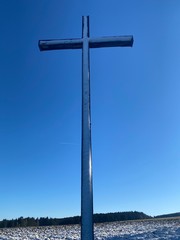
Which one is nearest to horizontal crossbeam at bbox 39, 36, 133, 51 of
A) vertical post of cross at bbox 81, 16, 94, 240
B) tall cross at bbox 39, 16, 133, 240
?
tall cross at bbox 39, 16, 133, 240

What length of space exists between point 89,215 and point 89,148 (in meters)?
0.97

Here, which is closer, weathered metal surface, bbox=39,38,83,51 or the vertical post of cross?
the vertical post of cross

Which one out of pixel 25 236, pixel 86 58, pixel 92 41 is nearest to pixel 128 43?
pixel 92 41

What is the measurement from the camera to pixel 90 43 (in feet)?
20.5

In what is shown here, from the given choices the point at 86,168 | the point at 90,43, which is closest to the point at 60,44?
the point at 90,43

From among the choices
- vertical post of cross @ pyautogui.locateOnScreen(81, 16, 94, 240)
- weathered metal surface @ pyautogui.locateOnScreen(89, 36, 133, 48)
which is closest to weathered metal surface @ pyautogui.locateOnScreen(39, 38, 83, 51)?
weathered metal surface @ pyautogui.locateOnScreen(89, 36, 133, 48)

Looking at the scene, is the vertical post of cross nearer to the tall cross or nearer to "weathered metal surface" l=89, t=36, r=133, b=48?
the tall cross

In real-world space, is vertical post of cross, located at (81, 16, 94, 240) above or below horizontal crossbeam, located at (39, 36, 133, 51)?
below

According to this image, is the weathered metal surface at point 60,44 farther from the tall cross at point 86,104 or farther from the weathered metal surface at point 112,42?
the weathered metal surface at point 112,42

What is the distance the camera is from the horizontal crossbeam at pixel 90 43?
20.6 feet

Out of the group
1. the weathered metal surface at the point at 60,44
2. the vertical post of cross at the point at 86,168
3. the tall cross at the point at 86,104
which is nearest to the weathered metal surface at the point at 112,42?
the tall cross at the point at 86,104

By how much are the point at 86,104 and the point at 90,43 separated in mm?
1734

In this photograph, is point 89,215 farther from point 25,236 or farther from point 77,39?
point 25,236

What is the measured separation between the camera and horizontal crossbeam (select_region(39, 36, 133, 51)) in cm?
627
